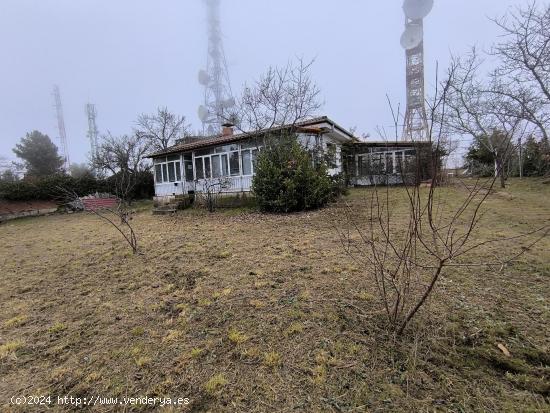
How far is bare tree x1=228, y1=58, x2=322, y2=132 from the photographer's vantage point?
12.8 meters

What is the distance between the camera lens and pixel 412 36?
27188mm

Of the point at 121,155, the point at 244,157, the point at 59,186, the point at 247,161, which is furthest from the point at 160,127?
the point at 247,161

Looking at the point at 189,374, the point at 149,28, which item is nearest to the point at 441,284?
the point at 189,374

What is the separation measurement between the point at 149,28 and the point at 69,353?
23.8 metres

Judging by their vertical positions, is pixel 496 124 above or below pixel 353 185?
above

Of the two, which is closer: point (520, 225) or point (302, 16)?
point (520, 225)

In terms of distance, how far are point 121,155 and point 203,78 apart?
12.0m

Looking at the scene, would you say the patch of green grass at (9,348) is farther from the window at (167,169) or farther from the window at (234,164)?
the window at (167,169)

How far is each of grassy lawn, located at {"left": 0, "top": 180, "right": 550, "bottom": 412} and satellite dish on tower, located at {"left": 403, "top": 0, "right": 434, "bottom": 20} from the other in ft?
98.8

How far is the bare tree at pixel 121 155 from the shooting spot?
21172 mm

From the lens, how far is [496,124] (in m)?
14.1

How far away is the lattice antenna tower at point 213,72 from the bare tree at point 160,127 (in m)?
2.64

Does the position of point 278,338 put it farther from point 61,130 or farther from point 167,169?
point 61,130

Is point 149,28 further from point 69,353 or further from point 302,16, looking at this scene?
point 69,353
